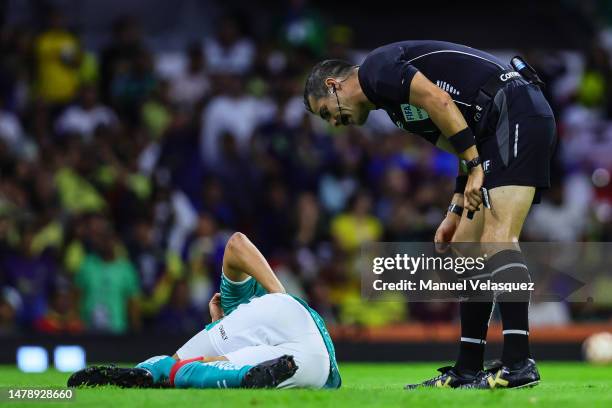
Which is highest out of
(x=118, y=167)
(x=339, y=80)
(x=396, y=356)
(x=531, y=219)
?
(x=339, y=80)

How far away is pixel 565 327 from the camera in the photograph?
14.4 m

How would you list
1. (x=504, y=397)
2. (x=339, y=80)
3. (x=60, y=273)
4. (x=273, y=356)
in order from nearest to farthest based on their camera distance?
(x=504, y=397)
(x=273, y=356)
(x=339, y=80)
(x=60, y=273)

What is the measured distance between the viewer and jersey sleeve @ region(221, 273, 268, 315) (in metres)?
7.98

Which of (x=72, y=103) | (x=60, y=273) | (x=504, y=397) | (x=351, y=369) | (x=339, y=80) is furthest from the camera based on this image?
(x=72, y=103)

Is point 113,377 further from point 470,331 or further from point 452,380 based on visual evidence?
point 470,331

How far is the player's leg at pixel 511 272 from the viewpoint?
7465 millimetres

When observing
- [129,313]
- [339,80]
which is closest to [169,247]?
[129,313]

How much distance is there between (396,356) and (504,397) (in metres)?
7.29

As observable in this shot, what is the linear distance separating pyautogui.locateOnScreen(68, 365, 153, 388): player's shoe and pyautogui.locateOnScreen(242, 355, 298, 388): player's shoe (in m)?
0.71

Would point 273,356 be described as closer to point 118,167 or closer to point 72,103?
point 118,167

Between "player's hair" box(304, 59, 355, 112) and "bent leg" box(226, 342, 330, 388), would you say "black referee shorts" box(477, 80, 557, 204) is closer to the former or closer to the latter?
"player's hair" box(304, 59, 355, 112)

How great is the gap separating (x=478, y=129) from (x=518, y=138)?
0.30m

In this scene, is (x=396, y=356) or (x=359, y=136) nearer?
(x=396, y=356)

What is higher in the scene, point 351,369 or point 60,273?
point 60,273
